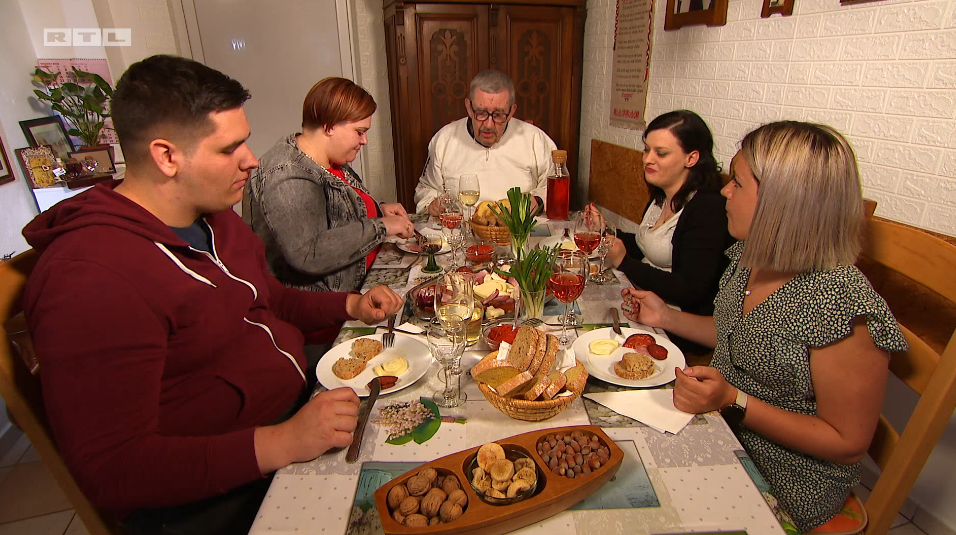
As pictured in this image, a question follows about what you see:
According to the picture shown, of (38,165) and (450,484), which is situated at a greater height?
(38,165)

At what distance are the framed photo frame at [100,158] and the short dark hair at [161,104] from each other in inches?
108

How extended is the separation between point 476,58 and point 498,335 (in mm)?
2671

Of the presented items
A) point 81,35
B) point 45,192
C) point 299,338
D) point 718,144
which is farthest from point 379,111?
point 299,338

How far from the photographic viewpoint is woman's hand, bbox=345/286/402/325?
4.74ft

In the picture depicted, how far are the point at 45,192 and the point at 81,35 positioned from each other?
125 centimetres

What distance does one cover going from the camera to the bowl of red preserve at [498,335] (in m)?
1.28

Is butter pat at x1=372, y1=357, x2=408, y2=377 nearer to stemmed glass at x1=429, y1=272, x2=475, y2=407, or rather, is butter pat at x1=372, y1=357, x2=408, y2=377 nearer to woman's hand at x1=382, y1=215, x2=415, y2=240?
stemmed glass at x1=429, y1=272, x2=475, y2=407

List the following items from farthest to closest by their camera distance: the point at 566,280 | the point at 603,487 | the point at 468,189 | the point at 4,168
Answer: the point at 4,168 → the point at 468,189 → the point at 566,280 → the point at 603,487

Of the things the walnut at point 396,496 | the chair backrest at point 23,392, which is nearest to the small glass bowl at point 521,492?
the walnut at point 396,496

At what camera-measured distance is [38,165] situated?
2.91 m

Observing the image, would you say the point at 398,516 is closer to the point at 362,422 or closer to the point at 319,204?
the point at 362,422

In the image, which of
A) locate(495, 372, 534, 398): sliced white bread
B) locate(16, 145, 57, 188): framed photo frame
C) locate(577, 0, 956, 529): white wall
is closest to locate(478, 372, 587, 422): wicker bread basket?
locate(495, 372, 534, 398): sliced white bread

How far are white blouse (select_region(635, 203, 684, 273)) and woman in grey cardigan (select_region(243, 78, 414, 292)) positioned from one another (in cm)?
95

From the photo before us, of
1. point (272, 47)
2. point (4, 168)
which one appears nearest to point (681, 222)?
point (4, 168)
